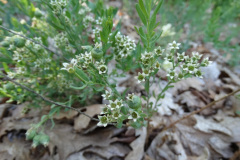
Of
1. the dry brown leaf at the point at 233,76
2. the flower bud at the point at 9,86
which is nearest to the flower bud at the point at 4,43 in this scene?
the flower bud at the point at 9,86

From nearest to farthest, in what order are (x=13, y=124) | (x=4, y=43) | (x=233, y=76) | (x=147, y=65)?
(x=147, y=65) < (x=4, y=43) < (x=13, y=124) < (x=233, y=76)

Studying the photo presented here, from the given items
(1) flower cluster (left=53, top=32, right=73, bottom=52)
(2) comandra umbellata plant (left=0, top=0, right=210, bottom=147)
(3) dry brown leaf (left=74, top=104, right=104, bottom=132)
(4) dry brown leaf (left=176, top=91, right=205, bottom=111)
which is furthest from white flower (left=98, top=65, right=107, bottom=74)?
(4) dry brown leaf (left=176, top=91, right=205, bottom=111)

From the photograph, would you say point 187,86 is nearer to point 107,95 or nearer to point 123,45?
point 123,45

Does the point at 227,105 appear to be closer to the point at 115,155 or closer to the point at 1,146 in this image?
the point at 115,155

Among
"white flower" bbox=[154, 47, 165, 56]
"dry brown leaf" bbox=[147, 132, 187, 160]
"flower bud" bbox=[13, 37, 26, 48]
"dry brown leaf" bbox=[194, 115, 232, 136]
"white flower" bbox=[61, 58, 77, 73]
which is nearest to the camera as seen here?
"white flower" bbox=[61, 58, 77, 73]

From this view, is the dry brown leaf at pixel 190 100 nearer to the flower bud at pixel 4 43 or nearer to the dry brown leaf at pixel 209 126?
the dry brown leaf at pixel 209 126

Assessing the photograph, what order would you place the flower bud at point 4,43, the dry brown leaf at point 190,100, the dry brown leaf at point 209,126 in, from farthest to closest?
the dry brown leaf at point 190,100
the dry brown leaf at point 209,126
the flower bud at point 4,43

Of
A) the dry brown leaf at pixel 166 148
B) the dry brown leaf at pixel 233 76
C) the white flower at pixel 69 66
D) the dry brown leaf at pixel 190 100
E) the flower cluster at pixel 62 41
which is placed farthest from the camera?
the dry brown leaf at pixel 233 76

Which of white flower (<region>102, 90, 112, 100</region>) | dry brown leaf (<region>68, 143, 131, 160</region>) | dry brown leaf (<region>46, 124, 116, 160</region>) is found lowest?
dry brown leaf (<region>68, 143, 131, 160</region>)

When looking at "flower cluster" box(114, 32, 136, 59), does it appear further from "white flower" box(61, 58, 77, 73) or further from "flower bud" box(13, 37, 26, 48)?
"flower bud" box(13, 37, 26, 48)

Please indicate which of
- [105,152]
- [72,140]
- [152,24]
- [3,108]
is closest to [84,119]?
[72,140]

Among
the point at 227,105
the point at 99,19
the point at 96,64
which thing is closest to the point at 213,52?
the point at 227,105
